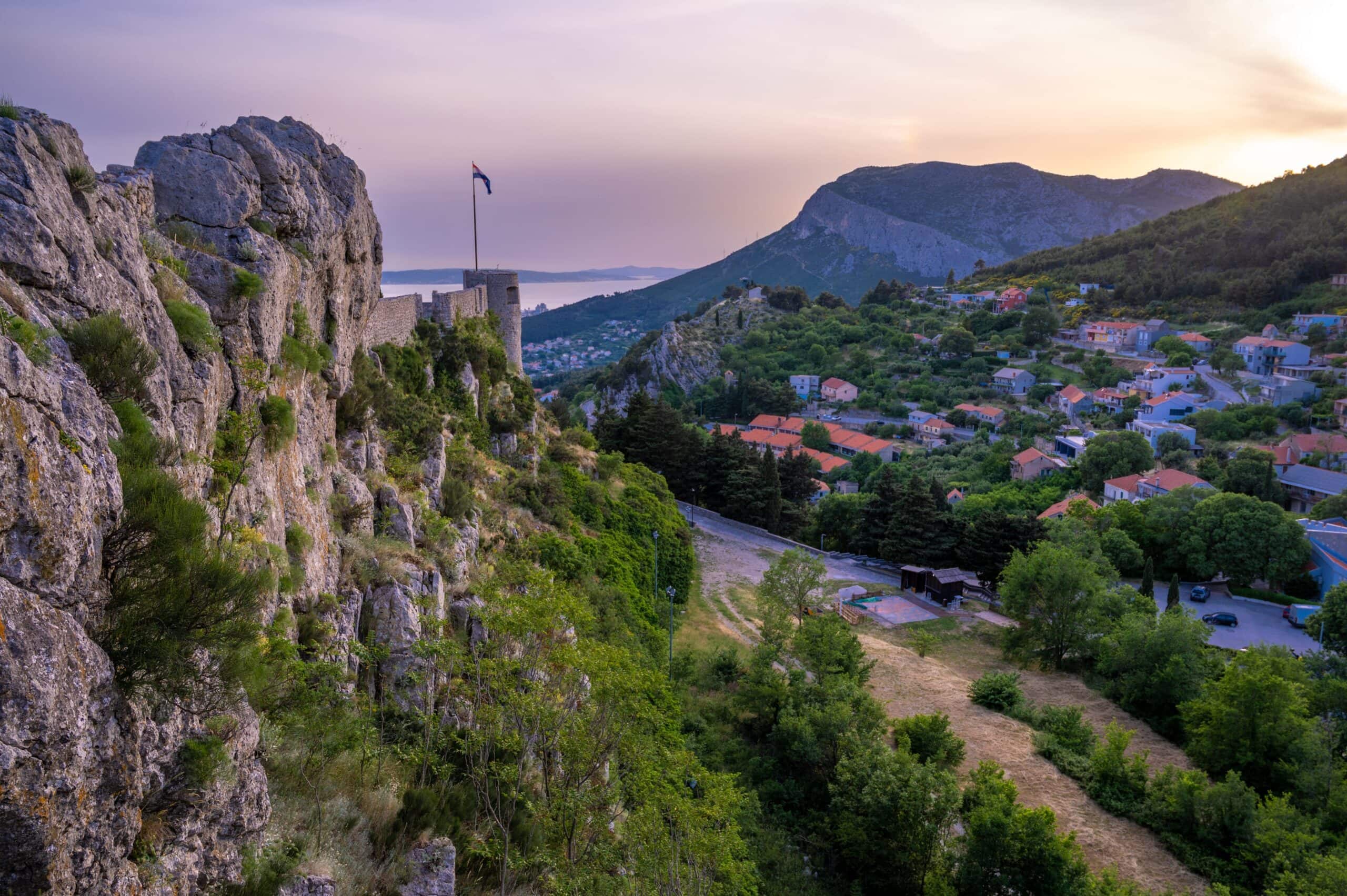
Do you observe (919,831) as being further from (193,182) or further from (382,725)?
(193,182)

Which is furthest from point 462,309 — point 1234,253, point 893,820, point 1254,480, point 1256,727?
point 1234,253

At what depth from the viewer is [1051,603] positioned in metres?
25.0

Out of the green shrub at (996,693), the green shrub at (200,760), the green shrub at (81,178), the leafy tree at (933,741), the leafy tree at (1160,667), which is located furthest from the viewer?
the leafy tree at (1160,667)

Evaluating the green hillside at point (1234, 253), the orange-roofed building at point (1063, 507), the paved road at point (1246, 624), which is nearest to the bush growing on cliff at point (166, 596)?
the paved road at point (1246, 624)

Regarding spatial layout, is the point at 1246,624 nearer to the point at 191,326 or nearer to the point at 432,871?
the point at 432,871

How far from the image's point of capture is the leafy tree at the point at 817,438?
5906 cm

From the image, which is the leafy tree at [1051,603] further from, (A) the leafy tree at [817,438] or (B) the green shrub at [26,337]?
(A) the leafy tree at [817,438]

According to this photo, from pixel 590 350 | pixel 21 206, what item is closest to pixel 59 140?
pixel 21 206

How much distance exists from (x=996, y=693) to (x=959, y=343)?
6160 centimetres

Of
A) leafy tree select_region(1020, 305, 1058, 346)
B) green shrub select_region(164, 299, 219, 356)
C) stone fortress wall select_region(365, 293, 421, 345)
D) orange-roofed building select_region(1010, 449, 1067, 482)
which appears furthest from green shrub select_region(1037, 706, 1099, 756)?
leafy tree select_region(1020, 305, 1058, 346)

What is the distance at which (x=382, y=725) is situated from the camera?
27.5 ft

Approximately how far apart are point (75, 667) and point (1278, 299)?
9810cm

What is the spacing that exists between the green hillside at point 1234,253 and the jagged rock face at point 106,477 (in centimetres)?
9177

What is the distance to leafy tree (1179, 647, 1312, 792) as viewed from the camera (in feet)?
60.7
